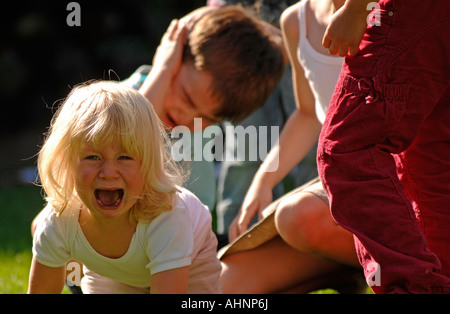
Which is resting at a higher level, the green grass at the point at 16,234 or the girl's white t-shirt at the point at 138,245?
the girl's white t-shirt at the point at 138,245

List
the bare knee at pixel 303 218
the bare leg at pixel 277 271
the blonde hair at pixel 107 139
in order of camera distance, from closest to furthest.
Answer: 1. the blonde hair at pixel 107 139
2. the bare knee at pixel 303 218
3. the bare leg at pixel 277 271

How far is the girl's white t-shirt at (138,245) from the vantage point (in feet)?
5.69

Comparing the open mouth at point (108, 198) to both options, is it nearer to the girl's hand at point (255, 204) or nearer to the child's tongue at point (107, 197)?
the child's tongue at point (107, 197)

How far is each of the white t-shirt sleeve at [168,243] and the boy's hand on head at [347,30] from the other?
587 millimetres

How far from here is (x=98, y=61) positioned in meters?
5.25

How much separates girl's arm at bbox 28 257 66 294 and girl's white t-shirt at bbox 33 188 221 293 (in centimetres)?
2

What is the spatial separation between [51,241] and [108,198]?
228mm

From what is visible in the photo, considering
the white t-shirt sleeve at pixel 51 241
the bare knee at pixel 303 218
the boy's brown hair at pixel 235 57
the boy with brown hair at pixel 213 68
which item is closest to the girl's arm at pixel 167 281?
the white t-shirt sleeve at pixel 51 241

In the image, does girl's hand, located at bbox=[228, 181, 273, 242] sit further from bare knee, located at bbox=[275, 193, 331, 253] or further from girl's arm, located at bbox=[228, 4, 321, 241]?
bare knee, located at bbox=[275, 193, 331, 253]

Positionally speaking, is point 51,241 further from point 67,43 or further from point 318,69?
point 67,43

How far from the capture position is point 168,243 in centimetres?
173

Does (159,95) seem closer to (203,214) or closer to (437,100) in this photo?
(203,214)

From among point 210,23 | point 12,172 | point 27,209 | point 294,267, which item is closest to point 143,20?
point 12,172

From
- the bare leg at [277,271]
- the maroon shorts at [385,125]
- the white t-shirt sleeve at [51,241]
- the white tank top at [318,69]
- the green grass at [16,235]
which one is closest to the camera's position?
the maroon shorts at [385,125]
